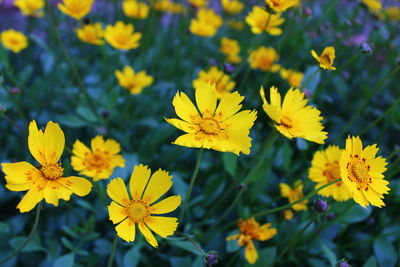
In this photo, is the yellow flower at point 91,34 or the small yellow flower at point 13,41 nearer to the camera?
the yellow flower at point 91,34

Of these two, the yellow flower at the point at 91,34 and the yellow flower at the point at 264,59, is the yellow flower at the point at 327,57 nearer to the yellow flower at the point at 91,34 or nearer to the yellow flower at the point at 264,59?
the yellow flower at the point at 264,59

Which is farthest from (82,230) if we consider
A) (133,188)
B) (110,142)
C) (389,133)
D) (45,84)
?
(389,133)

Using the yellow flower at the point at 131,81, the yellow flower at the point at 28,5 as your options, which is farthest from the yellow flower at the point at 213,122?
the yellow flower at the point at 28,5

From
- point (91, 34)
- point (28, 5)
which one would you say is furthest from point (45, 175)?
point (28, 5)

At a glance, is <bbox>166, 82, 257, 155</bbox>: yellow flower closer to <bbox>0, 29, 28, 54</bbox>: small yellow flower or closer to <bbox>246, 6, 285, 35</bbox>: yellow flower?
<bbox>246, 6, 285, 35</bbox>: yellow flower

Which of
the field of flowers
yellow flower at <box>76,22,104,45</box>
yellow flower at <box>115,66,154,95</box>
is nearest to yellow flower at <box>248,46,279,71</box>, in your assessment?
the field of flowers

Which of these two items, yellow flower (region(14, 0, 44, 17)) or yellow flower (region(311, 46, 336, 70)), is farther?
yellow flower (region(14, 0, 44, 17))

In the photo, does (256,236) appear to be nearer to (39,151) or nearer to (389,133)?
(39,151)
